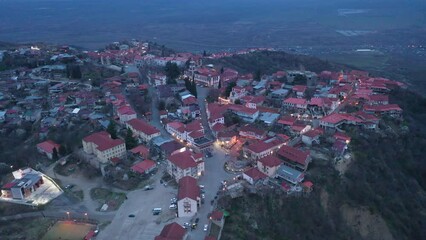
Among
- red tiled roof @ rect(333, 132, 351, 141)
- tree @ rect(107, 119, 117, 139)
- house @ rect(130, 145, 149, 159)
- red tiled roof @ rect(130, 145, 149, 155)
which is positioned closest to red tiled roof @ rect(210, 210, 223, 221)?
house @ rect(130, 145, 149, 159)

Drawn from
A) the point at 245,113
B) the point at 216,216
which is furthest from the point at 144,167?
the point at 245,113

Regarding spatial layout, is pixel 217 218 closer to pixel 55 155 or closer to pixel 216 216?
pixel 216 216

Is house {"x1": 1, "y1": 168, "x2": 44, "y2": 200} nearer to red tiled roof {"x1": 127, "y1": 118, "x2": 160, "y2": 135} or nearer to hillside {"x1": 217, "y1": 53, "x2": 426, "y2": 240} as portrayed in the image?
red tiled roof {"x1": 127, "y1": 118, "x2": 160, "y2": 135}

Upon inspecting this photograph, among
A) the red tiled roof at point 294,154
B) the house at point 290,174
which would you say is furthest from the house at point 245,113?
the house at point 290,174

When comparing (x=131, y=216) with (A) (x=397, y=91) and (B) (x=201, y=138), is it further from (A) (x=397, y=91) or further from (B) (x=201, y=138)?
(A) (x=397, y=91)

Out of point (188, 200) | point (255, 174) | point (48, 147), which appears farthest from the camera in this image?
point (48, 147)
